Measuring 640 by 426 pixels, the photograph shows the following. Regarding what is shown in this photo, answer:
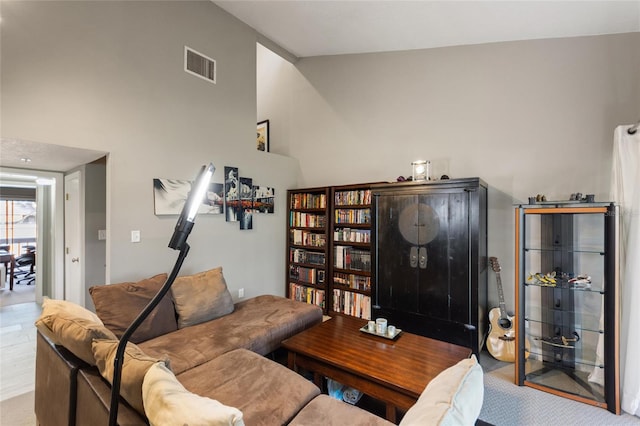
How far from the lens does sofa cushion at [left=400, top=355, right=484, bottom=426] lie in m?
0.85

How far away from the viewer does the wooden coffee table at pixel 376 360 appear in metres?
1.71

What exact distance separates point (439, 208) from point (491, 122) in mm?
1154

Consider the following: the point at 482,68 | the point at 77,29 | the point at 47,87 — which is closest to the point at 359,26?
the point at 482,68

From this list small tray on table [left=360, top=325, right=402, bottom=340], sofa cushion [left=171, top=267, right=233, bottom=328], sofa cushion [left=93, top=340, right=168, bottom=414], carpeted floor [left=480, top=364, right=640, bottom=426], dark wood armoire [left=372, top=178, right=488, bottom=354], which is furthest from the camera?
dark wood armoire [left=372, top=178, right=488, bottom=354]

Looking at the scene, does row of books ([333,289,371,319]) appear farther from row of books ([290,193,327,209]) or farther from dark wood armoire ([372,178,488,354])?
row of books ([290,193,327,209])

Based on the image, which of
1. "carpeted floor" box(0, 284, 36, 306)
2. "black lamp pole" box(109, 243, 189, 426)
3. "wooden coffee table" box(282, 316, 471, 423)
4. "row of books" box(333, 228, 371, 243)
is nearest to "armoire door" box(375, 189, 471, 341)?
"row of books" box(333, 228, 371, 243)

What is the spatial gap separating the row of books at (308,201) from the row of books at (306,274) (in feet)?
2.93

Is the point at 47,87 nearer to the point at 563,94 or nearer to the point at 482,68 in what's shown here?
the point at 482,68

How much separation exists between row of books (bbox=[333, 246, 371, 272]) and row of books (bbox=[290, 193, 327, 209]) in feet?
2.13

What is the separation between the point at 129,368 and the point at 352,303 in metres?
2.91

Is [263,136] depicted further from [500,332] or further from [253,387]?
[500,332]

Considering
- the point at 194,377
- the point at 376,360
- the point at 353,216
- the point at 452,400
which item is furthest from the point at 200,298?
the point at 452,400

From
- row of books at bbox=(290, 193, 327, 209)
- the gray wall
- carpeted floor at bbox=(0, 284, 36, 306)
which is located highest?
the gray wall

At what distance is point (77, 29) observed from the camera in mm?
2428
